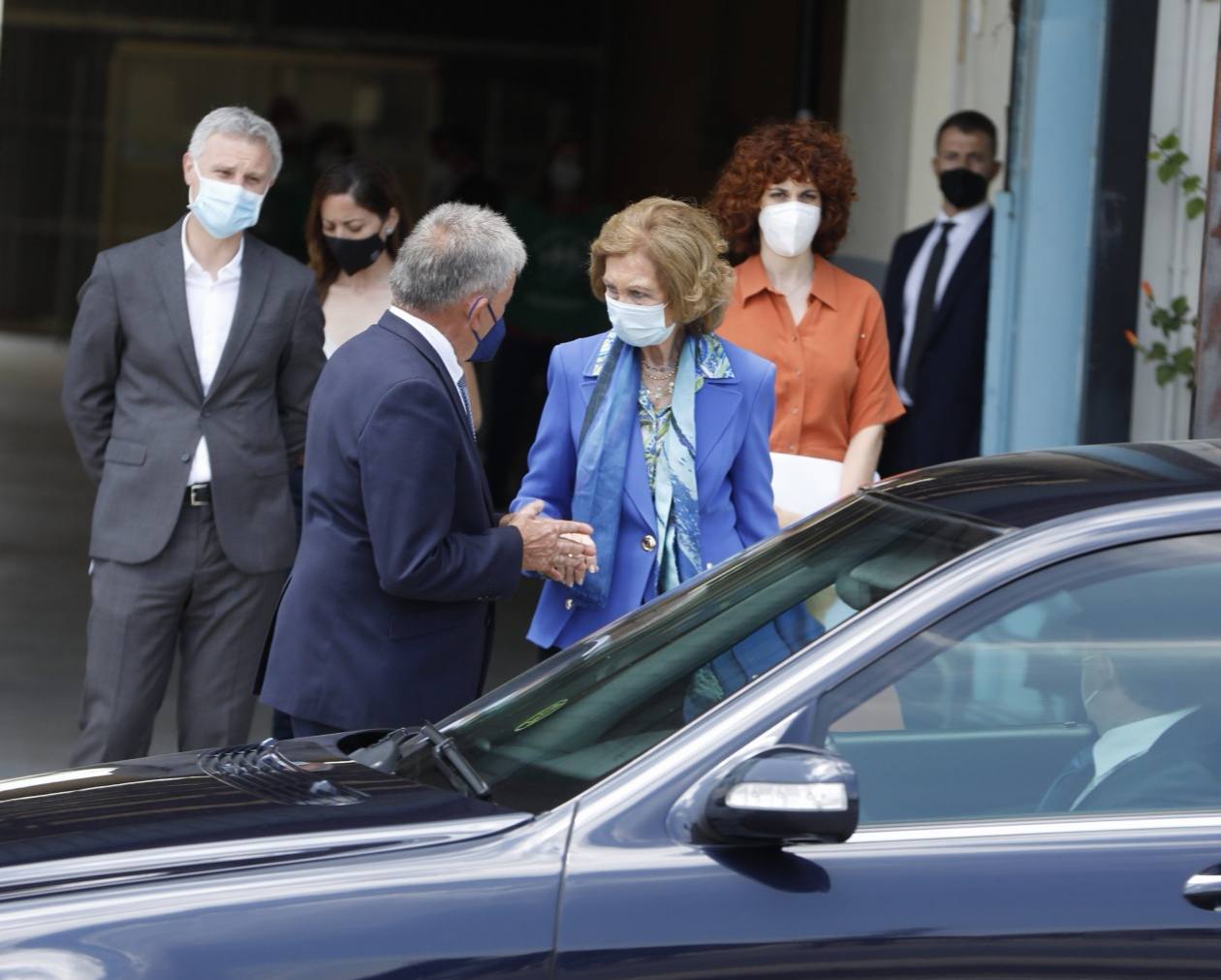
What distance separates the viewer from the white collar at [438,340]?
4.04m

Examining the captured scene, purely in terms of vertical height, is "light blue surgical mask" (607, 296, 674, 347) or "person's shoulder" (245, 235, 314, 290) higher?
"person's shoulder" (245, 235, 314, 290)

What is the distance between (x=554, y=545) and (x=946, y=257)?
2.99 metres

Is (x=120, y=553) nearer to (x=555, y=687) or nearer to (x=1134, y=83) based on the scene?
(x=555, y=687)

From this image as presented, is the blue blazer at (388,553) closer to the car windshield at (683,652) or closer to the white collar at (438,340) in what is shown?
the white collar at (438,340)

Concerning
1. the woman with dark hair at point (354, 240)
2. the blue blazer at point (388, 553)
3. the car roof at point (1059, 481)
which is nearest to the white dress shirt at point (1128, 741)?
the car roof at point (1059, 481)

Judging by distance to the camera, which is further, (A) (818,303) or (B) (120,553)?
(A) (818,303)

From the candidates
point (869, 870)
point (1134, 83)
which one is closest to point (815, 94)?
point (1134, 83)

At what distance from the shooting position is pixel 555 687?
3383mm

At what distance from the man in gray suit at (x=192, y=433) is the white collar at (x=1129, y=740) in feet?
9.28

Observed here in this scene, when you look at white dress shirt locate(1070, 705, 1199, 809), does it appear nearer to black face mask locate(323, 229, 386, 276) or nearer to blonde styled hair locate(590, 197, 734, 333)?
blonde styled hair locate(590, 197, 734, 333)

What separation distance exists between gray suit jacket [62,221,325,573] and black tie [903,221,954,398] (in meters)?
2.28

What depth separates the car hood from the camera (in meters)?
2.75

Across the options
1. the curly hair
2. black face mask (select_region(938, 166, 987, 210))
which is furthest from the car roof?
black face mask (select_region(938, 166, 987, 210))

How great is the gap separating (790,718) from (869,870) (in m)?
0.23
